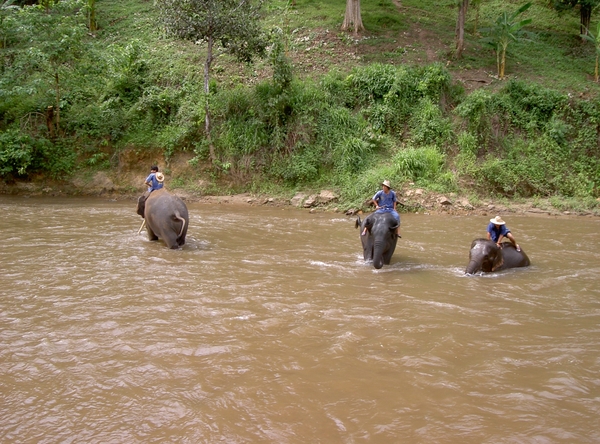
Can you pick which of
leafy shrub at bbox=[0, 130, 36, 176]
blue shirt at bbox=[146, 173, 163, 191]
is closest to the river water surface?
blue shirt at bbox=[146, 173, 163, 191]

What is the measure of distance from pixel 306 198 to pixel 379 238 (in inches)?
294

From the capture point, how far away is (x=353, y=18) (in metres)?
22.6

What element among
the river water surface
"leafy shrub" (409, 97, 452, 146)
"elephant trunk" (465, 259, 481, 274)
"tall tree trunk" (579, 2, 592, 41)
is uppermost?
"tall tree trunk" (579, 2, 592, 41)

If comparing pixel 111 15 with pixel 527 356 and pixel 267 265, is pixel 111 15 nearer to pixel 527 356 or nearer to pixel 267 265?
pixel 267 265

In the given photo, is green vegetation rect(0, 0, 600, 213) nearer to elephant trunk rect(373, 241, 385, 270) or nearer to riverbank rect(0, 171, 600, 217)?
riverbank rect(0, 171, 600, 217)

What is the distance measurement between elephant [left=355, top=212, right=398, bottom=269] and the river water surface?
256 millimetres

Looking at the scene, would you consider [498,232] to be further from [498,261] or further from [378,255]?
[378,255]

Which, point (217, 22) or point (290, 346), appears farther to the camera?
point (217, 22)

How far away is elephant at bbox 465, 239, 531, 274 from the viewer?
8727 mm

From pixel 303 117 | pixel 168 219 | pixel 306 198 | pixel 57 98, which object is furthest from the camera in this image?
pixel 57 98

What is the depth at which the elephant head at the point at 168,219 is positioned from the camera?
33.0 feet

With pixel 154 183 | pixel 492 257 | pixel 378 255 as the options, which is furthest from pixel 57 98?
pixel 492 257

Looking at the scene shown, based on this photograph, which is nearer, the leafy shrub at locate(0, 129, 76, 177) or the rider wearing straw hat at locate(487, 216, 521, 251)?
the rider wearing straw hat at locate(487, 216, 521, 251)

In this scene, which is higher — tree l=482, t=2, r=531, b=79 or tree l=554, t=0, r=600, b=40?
tree l=554, t=0, r=600, b=40
